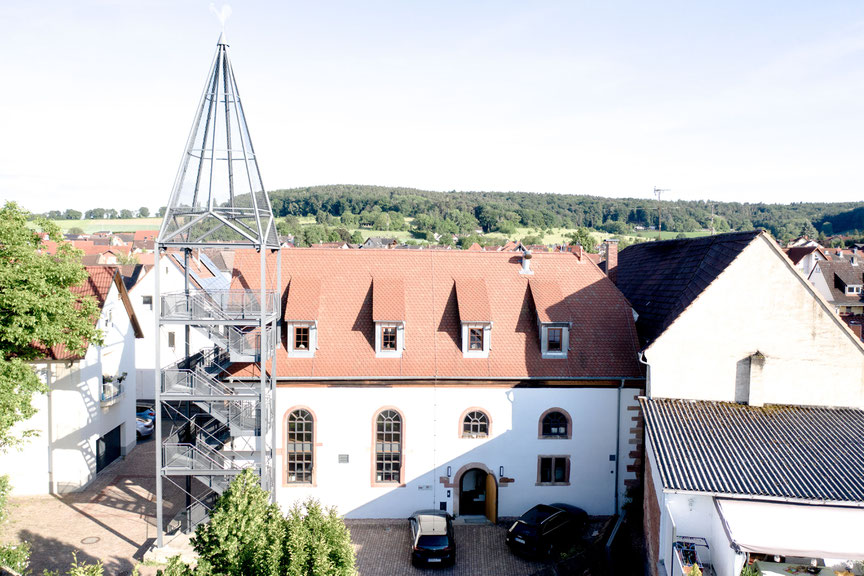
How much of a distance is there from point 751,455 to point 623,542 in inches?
238

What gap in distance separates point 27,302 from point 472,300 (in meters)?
15.8

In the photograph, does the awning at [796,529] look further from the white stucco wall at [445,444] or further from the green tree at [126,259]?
the green tree at [126,259]

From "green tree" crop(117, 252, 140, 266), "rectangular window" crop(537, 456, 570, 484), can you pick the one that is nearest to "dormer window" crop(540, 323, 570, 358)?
"rectangular window" crop(537, 456, 570, 484)

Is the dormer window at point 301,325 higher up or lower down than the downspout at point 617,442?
higher up

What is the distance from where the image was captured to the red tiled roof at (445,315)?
79.5 feet

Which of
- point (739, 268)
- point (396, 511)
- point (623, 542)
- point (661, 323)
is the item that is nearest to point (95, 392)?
point (396, 511)

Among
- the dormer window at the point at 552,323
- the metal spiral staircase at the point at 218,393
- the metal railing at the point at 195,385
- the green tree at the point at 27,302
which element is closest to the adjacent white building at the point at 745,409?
the dormer window at the point at 552,323

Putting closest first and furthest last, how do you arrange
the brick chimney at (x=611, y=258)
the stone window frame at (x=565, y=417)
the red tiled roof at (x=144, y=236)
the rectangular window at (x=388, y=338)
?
the stone window frame at (x=565, y=417)
the rectangular window at (x=388, y=338)
the brick chimney at (x=611, y=258)
the red tiled roof at (x=144, y=236)

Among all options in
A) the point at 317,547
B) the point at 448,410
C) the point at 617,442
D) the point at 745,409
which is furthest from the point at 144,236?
the point at 317,547

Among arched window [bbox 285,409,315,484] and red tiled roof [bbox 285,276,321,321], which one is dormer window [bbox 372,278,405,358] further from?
arched window [bbox 285,409,315,484]

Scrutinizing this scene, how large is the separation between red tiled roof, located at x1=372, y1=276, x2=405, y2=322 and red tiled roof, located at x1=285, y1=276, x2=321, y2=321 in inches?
93.9

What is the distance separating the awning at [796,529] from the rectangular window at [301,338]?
1562 cm

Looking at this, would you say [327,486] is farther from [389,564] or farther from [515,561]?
[515,561]

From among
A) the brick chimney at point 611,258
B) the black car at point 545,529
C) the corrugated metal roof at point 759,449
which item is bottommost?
the black car at point 545,529
